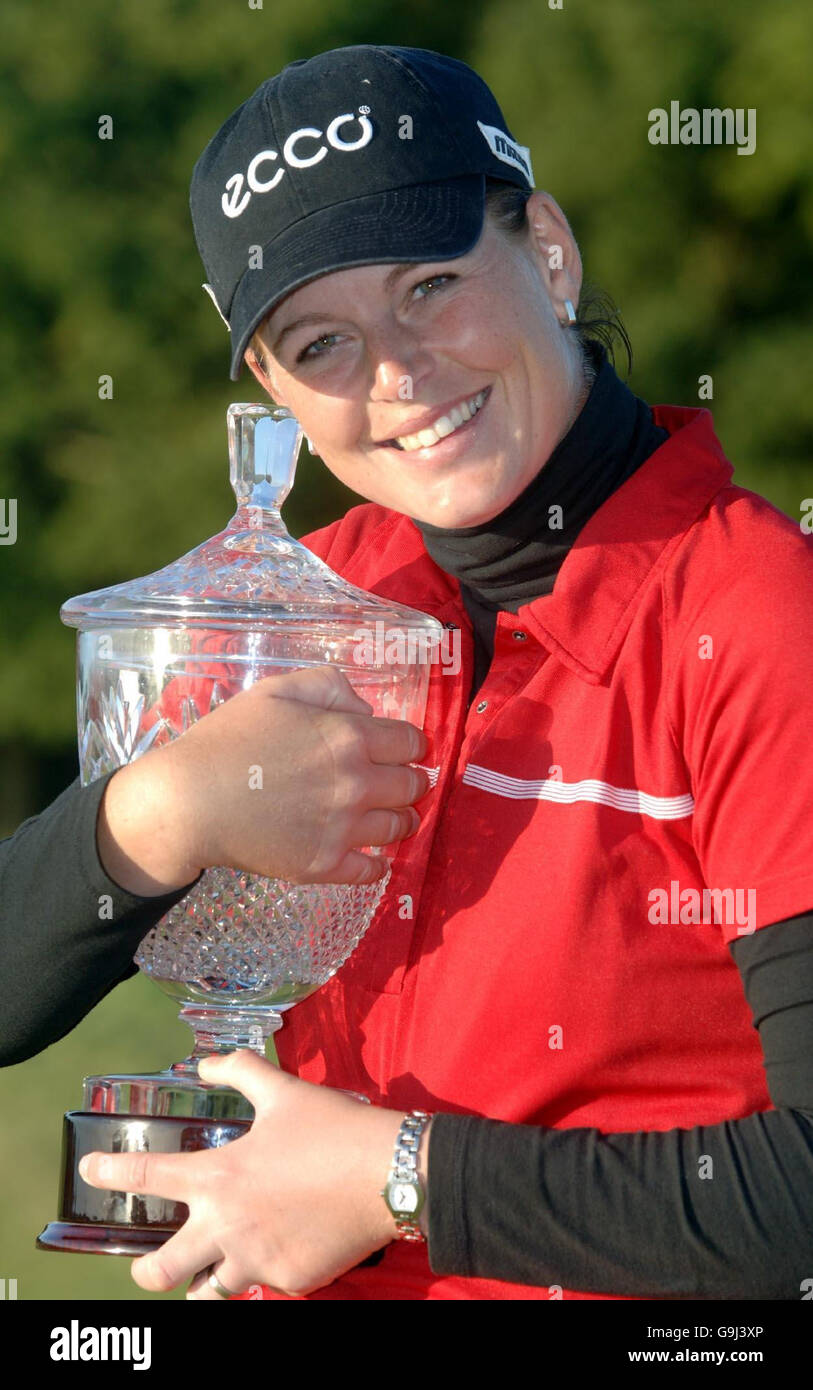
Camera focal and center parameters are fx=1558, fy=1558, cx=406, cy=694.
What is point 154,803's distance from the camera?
0.83 meters

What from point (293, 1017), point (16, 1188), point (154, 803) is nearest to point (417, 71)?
point (154, 803)

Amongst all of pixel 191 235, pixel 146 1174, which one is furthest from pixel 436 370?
pixel 191 235

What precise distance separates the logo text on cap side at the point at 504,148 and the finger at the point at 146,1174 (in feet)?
2.08

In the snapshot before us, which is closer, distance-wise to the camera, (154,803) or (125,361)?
(154,803)

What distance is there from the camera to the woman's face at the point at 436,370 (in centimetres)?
94

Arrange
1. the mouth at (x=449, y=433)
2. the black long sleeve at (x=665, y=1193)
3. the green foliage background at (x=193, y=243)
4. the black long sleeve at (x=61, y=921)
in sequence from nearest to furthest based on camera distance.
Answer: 1. the black long sleeve at (x=665, y=1193)
2. the black long sleeve at (x=61, y=921)
3. the mouth at (x=449, y=433)
4. the green foliage background at (x=193, y=243)

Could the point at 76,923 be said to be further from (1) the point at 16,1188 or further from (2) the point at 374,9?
(2) the point at 374,9

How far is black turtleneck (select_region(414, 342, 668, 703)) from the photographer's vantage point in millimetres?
1020

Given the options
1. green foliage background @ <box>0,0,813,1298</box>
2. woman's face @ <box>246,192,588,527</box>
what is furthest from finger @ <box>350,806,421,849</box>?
green foliage background @ <box>0,0,813,1298</box>

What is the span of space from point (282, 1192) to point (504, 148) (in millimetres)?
651

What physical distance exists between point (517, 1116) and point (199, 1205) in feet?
0.60

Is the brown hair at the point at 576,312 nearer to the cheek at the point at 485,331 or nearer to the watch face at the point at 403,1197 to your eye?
the cheek at the point at 485,331

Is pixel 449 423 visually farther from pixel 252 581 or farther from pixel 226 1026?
pixel 226 1026

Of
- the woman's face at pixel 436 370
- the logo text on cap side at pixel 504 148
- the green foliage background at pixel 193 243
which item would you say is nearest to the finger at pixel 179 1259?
the woman's face at pixel 436 370
